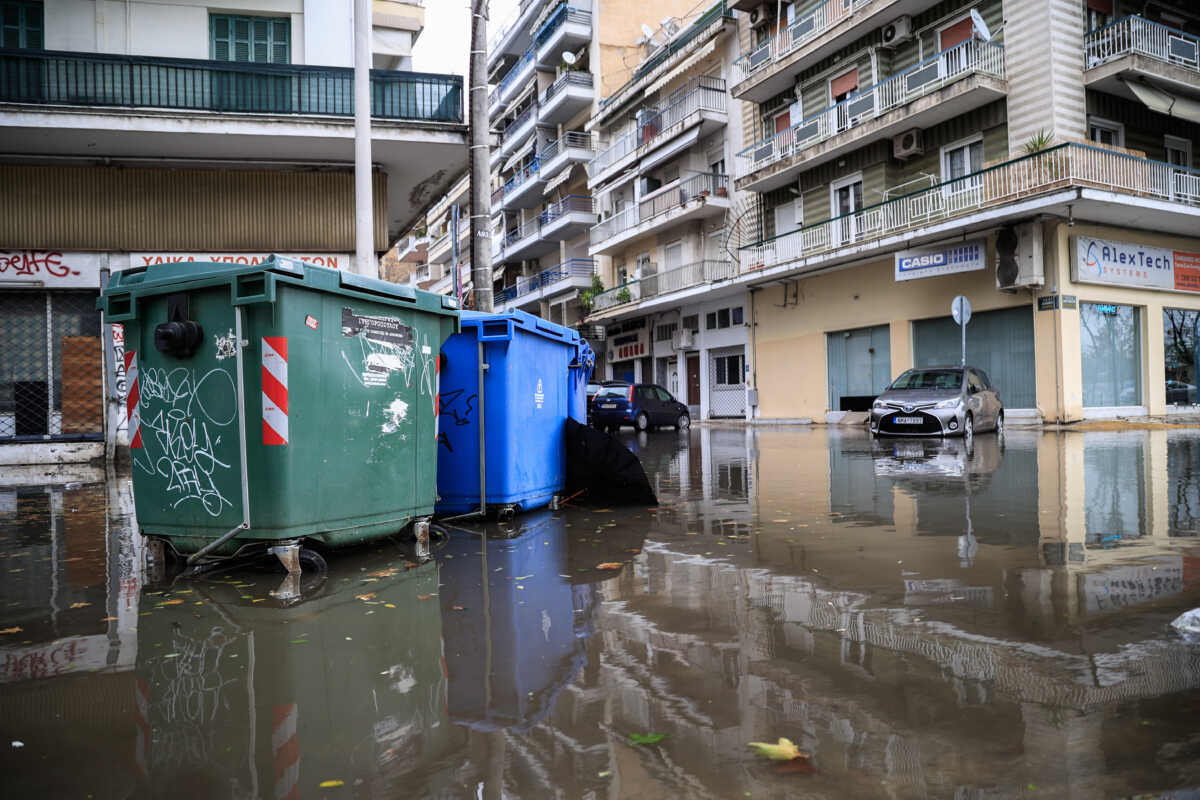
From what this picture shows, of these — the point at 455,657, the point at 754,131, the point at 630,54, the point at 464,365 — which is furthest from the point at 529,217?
the point at 455,657

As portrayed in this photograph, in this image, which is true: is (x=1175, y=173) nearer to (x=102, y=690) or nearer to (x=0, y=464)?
(x=102, y=690)

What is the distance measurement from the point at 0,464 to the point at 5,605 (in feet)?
43.1

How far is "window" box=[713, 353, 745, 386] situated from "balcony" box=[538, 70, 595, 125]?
16.6m

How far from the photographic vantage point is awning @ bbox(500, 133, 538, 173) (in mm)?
48406

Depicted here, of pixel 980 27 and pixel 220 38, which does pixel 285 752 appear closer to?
pixel 220 38

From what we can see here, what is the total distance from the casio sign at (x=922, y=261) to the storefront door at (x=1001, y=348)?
1824mm

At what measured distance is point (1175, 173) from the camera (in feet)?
70.1

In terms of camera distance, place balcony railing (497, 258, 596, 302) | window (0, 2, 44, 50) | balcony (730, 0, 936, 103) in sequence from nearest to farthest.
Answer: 1. window (0, 2, 44, 50)
2. balcony (730, 0, 936, 103)
3. balcony railing (497, 258, 596, 302)

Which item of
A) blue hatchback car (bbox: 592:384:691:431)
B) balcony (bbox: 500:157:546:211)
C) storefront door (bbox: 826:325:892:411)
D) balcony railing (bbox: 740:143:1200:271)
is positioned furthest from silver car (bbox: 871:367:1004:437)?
balcony (bbox: 500:157:546:211)

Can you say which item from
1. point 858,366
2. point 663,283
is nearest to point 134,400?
point 858,366

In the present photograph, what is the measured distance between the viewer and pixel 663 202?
35438 millimetres

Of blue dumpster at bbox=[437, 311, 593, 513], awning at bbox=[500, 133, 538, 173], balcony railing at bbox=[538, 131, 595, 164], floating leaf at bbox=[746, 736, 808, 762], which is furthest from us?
awning at bbox=[500, 133, 538, 173]

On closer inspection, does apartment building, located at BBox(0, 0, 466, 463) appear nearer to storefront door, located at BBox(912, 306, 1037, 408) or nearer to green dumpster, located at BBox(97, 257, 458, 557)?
green dumpster, located at BBox(97, 257, 458, 557)

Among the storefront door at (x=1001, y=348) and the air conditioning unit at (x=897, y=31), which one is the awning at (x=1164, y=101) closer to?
the storefront door at (x=1001, y=348)
